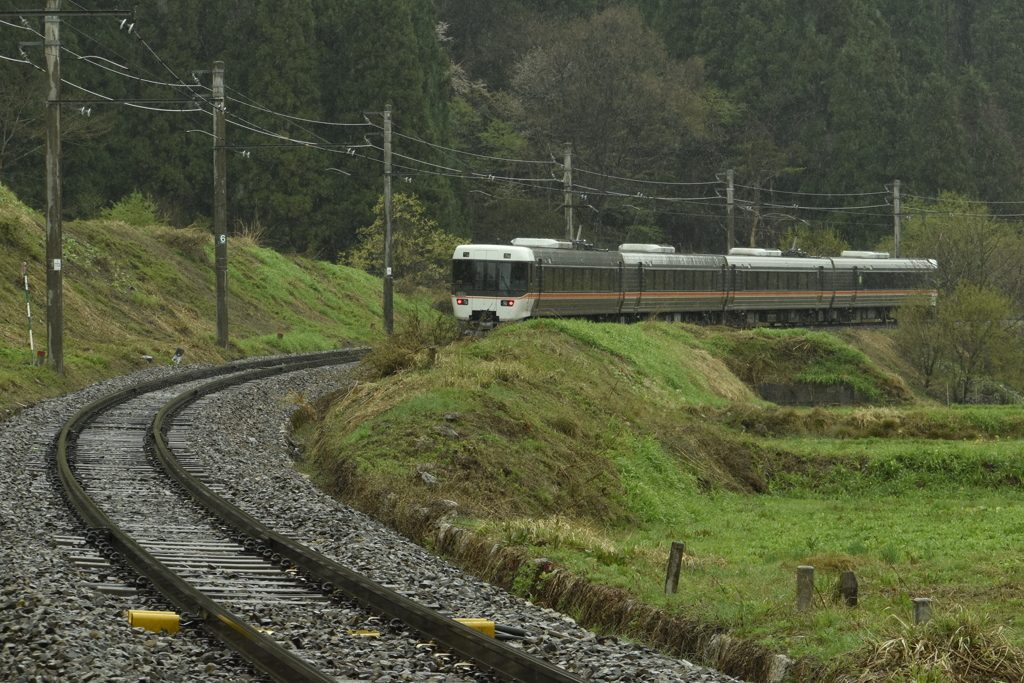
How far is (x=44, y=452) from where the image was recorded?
59.1ft

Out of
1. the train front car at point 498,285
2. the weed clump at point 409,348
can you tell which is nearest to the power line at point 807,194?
the train front car at point 498,285

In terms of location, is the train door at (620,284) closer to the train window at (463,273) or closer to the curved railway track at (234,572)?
the train window at (463,273)

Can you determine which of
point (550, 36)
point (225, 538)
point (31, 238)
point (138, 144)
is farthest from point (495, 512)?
point (550, 36)

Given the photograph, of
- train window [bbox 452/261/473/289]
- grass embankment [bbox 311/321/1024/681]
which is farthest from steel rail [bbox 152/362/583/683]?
train window [bbox 452/261/473/289]

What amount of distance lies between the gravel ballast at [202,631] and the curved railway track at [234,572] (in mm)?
187

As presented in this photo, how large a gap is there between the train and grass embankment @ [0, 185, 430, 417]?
5330 millimetres

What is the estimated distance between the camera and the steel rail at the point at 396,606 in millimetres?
8242

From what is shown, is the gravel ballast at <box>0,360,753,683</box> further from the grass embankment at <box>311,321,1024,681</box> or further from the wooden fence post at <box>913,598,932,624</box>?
the wooden fence post at <box>913,598,932,624</box>

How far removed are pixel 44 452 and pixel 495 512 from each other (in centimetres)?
684

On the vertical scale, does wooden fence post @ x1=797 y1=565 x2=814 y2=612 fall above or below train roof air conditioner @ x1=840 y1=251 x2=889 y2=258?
below

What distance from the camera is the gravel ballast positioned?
8.15 m

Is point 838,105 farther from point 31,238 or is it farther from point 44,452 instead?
point 44,452

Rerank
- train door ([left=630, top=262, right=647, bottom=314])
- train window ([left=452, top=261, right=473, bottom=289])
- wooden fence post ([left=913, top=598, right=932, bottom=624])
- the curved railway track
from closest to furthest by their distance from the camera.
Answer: the curved railway track
wooden fence post ([left=913, top=598, right=932, bottom=624])
train window ([left=452, top=261, right=473, bottom=289])
train door ([left=630, top=262, right=647, bottom=314])

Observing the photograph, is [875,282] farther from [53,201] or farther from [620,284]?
[53,201]
